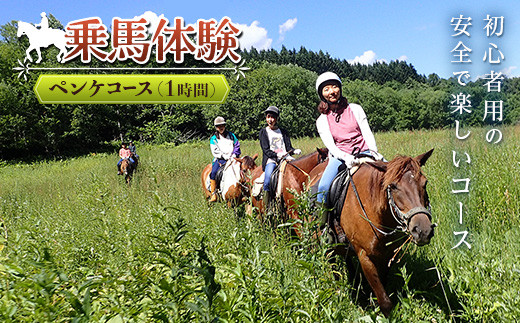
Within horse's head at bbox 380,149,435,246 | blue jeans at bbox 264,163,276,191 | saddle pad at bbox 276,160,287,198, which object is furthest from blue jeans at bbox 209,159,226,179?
horse's head at bbox 380,149,435,246

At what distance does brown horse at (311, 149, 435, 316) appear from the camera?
111 inches

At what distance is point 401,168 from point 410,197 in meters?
0.25

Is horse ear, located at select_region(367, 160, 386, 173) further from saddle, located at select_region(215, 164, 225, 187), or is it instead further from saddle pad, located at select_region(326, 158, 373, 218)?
saddle, located at select_region(215, 164, 225, 187)

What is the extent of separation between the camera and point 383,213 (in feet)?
10.6

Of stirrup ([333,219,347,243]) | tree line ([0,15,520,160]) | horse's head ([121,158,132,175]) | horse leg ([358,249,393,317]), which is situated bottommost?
horse leg ([358,249,393,317])

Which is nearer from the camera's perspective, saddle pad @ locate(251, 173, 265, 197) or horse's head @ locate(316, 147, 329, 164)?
horse's head @ locate(316, 147, 329, 164)

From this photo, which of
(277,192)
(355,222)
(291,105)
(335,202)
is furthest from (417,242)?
(291,105)

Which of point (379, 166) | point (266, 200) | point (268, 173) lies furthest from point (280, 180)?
point (379, 166)

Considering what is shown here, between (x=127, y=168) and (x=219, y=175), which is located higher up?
(x=219, y=175)

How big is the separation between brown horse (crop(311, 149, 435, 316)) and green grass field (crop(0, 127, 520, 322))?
0.27 metres

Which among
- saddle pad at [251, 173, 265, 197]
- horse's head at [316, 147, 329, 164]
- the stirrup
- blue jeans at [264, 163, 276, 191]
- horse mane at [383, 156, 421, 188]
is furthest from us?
saddle pad at [251, 173, 265, 197]

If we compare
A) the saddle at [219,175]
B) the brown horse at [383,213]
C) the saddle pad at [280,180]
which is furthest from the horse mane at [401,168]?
the saddle at [219,175]

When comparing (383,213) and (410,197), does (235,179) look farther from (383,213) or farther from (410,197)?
(410,197)

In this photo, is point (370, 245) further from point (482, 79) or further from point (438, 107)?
point (438, 107)
